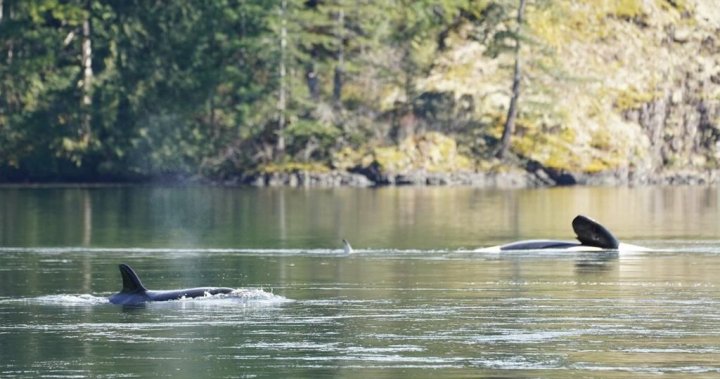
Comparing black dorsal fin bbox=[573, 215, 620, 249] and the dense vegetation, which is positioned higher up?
the dense vegetation

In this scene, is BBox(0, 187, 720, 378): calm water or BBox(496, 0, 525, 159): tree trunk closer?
BBox(0, 187, 720, 378): calm water

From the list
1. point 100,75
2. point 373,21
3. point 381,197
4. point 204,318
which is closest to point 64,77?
point 100,75

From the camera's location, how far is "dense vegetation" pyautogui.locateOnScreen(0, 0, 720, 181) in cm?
10475

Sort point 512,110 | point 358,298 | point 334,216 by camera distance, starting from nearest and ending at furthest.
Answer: point 358,298, point 334,216, point 512,110

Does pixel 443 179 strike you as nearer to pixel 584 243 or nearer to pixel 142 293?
pixel 584 243

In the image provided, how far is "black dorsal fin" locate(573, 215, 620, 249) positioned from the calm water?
1.06 metres

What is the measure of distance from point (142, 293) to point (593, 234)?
17099 millimetres

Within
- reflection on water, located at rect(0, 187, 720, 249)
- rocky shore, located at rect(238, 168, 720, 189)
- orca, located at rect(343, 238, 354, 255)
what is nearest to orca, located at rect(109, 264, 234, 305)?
orca, located at rect(343, 238, 354, 255)

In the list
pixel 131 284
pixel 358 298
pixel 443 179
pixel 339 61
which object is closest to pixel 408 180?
pixel 443 179

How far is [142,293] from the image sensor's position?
34.7 meters

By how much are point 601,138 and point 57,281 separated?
69.9 metres

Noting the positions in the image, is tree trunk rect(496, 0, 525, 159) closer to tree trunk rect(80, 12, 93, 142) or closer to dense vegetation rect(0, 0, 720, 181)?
dense vegetation rect(0, 0, 720, 181)

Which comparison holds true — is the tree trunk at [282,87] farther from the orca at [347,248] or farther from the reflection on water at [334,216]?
the orca at [347,248]

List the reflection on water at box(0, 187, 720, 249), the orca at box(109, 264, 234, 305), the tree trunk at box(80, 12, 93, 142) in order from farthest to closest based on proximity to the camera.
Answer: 1. the tree trunk at box(80, 12, 93, 142)
2. the reflection on water at box(0, 187, 720, 249)
3. the orca at box(109, 264, 234, 305)
